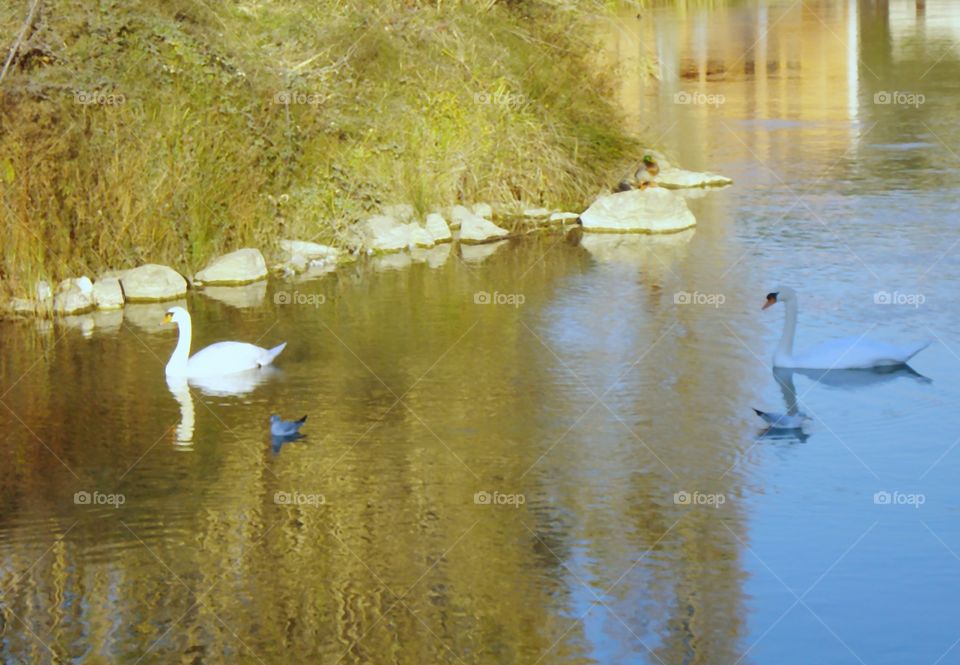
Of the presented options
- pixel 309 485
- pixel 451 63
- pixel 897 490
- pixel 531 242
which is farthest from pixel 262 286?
pixel 897 490

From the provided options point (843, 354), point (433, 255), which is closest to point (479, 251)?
point (433, 255)

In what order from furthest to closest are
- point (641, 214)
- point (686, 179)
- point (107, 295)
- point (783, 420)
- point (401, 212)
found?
1. point (686, 179)
2. point (641, 214)
3. point (401, 212)
4. point (107, 295)
5. point (783, 420)

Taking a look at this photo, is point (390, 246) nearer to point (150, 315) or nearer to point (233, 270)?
point (233, 270)

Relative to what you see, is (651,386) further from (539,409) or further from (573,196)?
(573,196)

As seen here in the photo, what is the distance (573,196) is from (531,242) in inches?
92.9

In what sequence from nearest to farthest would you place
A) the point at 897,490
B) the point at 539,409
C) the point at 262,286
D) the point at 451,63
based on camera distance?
the point at 897,490
the point at 539,409
the point at 262,286
the point at 451,63

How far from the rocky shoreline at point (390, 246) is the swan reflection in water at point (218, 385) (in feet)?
8.69

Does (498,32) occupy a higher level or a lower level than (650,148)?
higher

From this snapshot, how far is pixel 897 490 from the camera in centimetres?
1086

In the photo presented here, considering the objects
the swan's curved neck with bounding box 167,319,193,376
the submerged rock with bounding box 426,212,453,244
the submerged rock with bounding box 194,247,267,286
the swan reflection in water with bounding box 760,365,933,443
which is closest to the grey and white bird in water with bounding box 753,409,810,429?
the swan reflection in water with bounding box 760,365,933,443

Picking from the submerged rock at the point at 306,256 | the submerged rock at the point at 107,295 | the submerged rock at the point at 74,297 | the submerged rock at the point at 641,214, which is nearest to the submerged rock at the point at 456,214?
the submerged rock at the point at 641,214

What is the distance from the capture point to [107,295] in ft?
55.0

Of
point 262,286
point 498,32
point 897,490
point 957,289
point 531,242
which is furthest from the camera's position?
point 498,32

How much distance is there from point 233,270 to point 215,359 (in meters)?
3.91
